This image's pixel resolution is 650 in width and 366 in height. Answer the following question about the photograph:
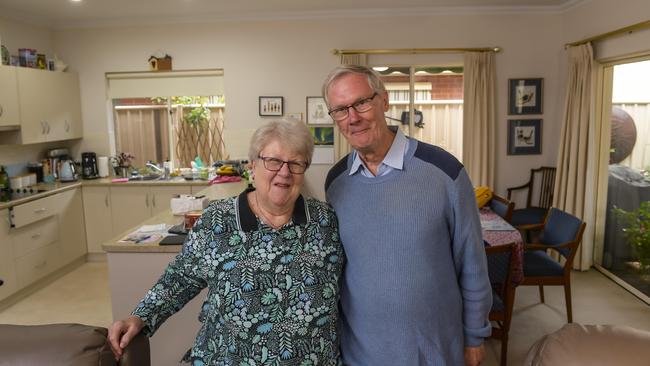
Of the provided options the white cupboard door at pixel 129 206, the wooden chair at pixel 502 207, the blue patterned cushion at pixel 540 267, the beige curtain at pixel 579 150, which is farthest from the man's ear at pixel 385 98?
the white cupboard door at pixel 129 206

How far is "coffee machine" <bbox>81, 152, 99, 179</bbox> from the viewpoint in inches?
218

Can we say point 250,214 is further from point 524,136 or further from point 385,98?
point 524,136

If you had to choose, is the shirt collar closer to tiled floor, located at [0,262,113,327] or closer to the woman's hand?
the woman's hand

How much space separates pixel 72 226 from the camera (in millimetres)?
5051

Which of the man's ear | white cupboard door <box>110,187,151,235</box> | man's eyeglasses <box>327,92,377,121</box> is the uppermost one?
the man's ear

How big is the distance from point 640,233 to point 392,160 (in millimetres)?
3493

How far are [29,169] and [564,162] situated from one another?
5.51 metres

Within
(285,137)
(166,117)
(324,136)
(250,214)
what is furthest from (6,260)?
(285,137)

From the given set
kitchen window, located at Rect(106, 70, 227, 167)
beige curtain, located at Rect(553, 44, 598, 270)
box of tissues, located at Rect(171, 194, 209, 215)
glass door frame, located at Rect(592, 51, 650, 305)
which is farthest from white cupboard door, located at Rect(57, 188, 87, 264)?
glass door frame, located at Rect(592, 51, 650, 305)

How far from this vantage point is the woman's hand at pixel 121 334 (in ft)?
4.45

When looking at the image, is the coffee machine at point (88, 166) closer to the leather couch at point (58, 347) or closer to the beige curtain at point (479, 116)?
the beige curtain at point (479, 116)

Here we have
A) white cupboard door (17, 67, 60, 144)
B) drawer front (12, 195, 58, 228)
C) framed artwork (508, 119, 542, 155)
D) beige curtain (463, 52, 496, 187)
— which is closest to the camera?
drawer front (12, 195, 58, 228)

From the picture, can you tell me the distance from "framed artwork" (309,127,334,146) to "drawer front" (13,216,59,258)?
2823 millimetres

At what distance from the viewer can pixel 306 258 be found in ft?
4.59
